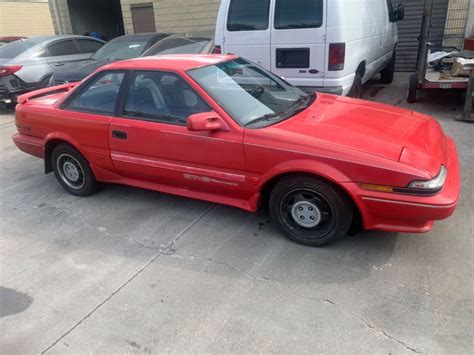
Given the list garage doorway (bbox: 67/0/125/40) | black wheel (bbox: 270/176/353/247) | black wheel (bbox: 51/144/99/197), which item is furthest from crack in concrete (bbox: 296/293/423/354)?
garage doorway (bbox: 67/0/125/40)

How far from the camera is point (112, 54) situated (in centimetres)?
855

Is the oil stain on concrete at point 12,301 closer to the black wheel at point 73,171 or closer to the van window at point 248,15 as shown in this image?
the black wheel at point 73,171

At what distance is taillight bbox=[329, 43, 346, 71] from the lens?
5.51 m

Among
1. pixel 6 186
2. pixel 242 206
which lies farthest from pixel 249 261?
pixel 6 186

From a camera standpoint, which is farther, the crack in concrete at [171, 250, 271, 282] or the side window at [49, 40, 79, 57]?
the side window at [49, 40, 79, 57]

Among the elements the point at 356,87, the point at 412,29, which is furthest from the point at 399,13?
the point at 356,87

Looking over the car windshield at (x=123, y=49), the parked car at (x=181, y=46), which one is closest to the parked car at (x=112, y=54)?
the car windshield at (x=123, y=49)

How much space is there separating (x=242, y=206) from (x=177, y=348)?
54.6 inches

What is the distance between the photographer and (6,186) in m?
5.09

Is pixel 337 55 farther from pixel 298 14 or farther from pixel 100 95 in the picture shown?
pixel 100 95

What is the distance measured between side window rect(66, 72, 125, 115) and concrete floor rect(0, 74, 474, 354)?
3.48ft

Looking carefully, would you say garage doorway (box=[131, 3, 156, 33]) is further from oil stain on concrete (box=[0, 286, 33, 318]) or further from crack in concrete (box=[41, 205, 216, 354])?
oil stain on concrete (box=[0, 286, 33, 318])

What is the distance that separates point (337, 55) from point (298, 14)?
821 mm

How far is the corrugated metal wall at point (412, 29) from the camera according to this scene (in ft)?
32.9
